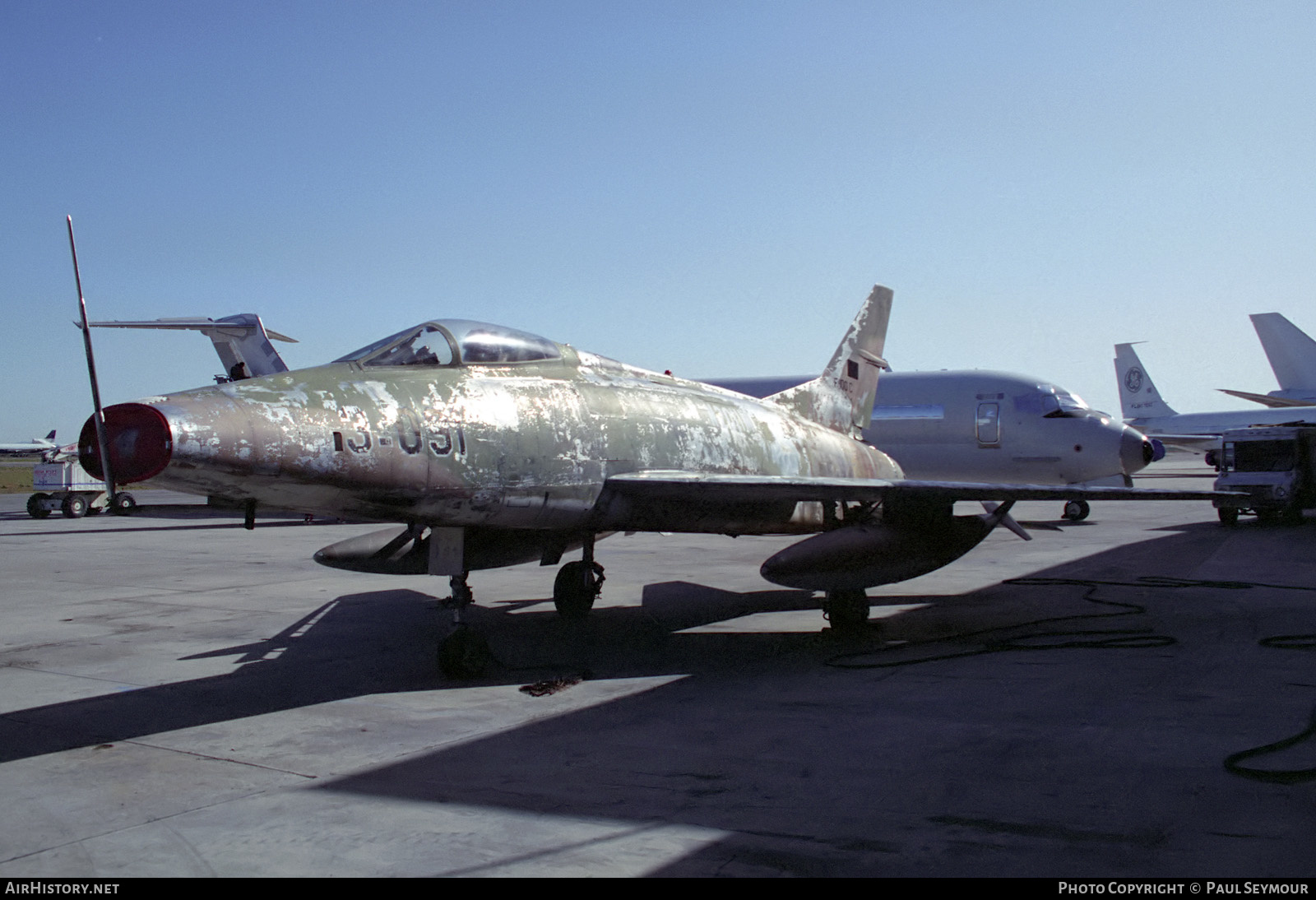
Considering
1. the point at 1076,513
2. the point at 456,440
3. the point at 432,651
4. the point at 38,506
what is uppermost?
the point at 38,506

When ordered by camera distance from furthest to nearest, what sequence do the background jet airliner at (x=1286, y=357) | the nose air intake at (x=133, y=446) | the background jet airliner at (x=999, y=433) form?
the background jet airliner at (x=1286, y=357), the background jet airliner at (x=999, y=433), the nose air intake at (x=133, y=446)

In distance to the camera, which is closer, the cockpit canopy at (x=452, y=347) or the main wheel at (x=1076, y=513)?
the cockpit canopy at (x=452, y=347)

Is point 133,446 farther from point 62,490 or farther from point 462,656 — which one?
point 62,490

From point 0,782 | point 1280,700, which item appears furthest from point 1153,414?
point 0,782

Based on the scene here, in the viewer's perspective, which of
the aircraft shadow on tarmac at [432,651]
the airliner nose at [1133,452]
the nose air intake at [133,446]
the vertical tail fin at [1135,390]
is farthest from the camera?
the vertical tail fin at [1135,390]

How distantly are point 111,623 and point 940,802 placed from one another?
852 centimetres

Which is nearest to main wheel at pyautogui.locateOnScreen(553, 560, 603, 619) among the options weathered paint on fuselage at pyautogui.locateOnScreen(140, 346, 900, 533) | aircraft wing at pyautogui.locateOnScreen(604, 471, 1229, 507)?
weathered paint on fuselage at pyautogui.locateOnScreen(140, 346, 900, 533)

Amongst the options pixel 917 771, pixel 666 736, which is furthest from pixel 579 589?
pixel 917 771

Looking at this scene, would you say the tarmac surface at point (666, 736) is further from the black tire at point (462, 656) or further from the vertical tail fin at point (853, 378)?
the vertical tail fin at point (853, 378)

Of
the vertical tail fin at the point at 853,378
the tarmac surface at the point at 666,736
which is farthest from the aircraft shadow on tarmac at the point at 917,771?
the vertical tail fin at the point at 853,378

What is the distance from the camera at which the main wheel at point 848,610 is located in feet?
28.9

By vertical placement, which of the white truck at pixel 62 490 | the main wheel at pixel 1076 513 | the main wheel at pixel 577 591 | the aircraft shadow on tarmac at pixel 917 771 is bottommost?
the main wheel at pixel 1076 513

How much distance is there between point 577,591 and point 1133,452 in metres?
15.3

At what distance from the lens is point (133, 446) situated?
5293 millimetres
